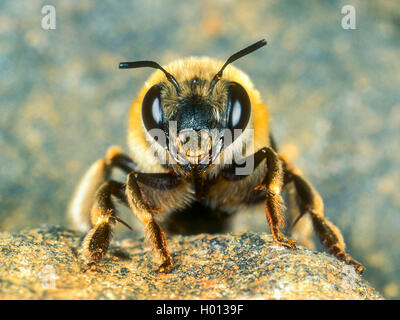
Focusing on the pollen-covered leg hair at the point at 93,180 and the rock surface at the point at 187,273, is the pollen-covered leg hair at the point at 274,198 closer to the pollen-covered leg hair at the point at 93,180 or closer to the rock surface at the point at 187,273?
the rock surface at the point at 187,273

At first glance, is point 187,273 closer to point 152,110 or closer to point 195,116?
point 195,116

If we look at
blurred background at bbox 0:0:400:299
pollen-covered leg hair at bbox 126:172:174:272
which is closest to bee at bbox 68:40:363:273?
pollen-covered leg hair at bbox 126:172:174:272

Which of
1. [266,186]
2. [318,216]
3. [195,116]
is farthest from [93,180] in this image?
[318,216]

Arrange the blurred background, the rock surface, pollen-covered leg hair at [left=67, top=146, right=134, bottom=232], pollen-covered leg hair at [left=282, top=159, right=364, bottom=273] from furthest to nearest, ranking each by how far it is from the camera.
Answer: the blurred background < pollen-covered leg hair at [left=67, top=146, right=134, bottom=232] < pollen-covered leg hair at [left=282, top=159, right=364, bottom=273] < the rock surface

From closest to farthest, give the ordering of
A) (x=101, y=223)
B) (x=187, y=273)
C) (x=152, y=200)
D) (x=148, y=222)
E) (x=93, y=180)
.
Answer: (x=187, y=273) → (x=148, y=222) → (x=101, y=223) → (x=152, y=200) → (x=93, y=180)

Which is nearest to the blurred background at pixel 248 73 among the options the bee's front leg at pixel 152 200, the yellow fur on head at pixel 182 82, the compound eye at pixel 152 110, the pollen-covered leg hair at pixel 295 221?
the pollen-covered leg hair at pixel 295 221

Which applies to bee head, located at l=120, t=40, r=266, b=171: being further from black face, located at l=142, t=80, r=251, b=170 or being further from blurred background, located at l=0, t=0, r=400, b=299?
blurred background, located at l=0, t=0, r=400, b=299
